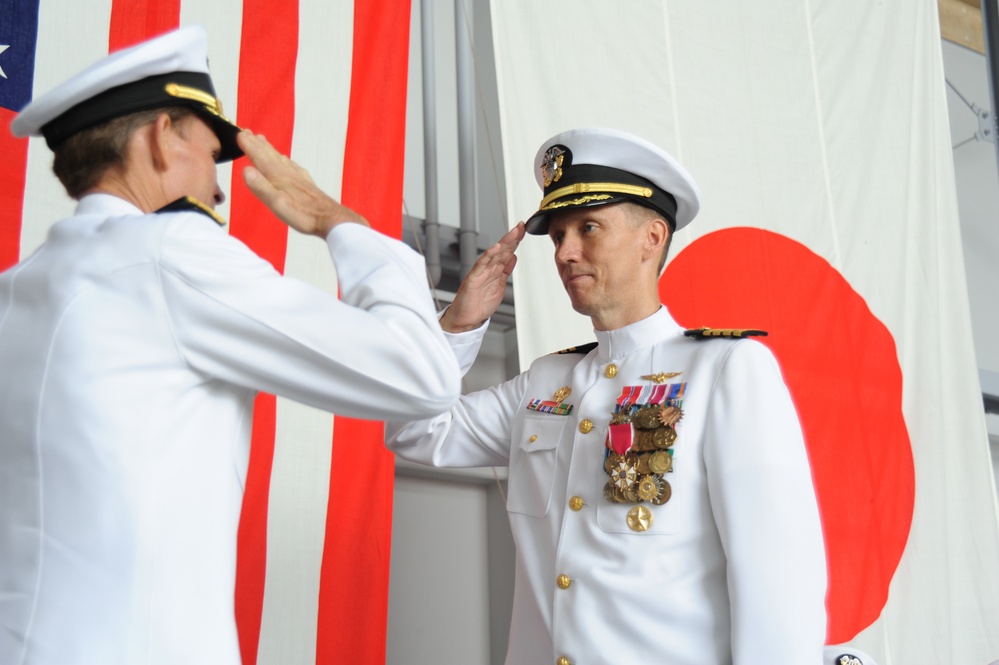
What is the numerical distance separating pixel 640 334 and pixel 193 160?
0.93m

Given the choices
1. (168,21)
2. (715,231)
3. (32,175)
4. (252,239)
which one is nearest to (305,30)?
(168,21)

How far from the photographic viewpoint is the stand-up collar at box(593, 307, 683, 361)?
1966 millimetres

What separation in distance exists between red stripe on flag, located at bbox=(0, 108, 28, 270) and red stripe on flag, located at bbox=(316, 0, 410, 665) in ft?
2.59

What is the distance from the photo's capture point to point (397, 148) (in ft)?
9.57

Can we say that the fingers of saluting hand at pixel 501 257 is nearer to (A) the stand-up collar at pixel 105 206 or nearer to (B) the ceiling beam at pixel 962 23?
(A) the stand-up collar at pixel 105 206

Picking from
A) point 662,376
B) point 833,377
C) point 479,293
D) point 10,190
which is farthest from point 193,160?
point 833,377

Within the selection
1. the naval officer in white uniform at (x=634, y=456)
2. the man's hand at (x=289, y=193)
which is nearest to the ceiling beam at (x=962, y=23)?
the naval officer in white uniform at (x=634, y=456)

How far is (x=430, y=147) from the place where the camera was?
3770mm

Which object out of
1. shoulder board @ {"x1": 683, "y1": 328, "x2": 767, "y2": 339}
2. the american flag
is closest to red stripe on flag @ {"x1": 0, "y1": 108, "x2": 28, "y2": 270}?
the american flag

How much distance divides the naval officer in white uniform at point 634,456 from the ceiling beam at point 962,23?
4.49 meters

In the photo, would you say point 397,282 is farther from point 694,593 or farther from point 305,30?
point 305,30

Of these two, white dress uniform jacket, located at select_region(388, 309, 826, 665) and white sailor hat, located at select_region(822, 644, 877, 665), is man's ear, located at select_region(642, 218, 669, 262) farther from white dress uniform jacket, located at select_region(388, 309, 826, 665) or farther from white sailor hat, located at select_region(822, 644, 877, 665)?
white sailor hat, located at select_region(822, 644, 877, 665)

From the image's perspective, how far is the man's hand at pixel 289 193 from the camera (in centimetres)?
134

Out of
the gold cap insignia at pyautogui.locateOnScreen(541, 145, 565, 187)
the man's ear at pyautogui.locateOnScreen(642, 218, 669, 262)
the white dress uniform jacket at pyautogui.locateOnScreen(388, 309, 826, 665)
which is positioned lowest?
the white dress uniform jacket at pyautogui.locateOnScreen(388, 309, 826, 665)
